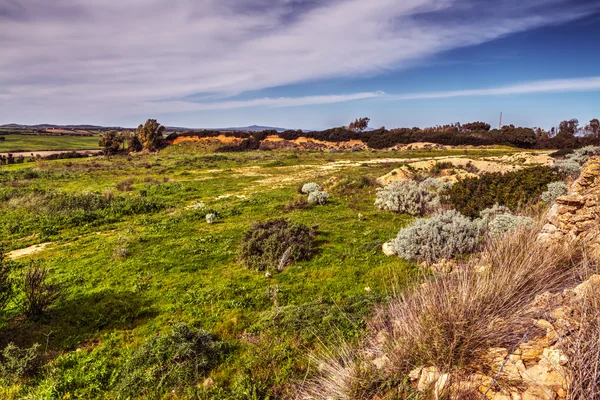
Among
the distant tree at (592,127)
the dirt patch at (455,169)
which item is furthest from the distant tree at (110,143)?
the distant tree at (592,127)

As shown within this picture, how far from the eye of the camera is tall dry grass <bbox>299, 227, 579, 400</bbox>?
292 centimetres

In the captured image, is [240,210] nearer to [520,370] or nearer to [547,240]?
[547,240]

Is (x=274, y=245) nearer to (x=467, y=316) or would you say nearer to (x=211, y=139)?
(x=467, y=316)

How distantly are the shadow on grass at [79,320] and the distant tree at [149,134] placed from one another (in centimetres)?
5947

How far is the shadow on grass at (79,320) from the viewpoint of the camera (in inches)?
209

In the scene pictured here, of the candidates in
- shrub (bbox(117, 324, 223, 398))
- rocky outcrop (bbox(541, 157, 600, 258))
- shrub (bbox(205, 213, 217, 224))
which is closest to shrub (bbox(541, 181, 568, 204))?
rocky outcrop (bbox(541, 157, 600, 258))

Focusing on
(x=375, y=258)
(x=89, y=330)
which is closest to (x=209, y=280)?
(x=89, y=330)

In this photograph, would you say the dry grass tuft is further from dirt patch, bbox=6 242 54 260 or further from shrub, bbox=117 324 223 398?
dirt patch, bbox=6 242 54 260

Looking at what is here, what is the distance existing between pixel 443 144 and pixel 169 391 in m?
53.4

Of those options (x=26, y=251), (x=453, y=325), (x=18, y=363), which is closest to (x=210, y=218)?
(x=26, y=251)

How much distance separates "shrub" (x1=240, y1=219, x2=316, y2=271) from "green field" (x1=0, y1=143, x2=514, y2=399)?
1.01 ft

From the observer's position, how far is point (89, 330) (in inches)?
219

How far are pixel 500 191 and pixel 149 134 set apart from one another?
61383 mm

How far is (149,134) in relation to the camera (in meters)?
59.5
